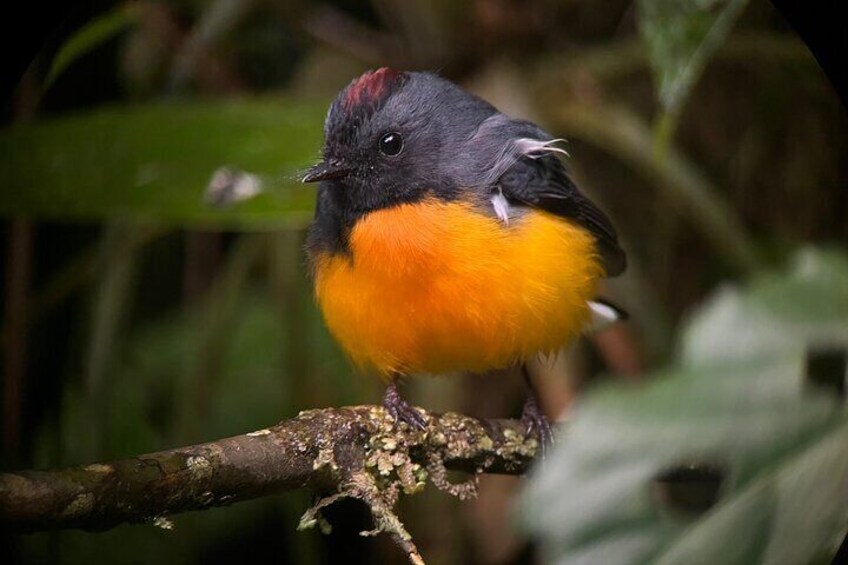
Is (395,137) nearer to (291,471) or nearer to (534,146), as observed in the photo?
(534,146)

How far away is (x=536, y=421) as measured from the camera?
1042 mm

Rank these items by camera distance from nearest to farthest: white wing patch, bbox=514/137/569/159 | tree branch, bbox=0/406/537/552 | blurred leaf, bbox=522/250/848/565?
1. tree branch, bbox=0/406/537/552
2. blurred leaf, bbox=522/250/848/565
3. white wing patch, bbox=514/137/569/159

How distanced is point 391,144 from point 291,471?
0.39m

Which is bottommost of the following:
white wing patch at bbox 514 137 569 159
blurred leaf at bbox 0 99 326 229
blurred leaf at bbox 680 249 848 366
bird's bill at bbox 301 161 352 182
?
blurred leaf at bbox 680 249 848 366

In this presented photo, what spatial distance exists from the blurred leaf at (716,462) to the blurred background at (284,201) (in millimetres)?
38

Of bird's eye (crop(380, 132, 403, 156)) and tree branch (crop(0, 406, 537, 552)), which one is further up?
bird's eye (crop(380, 132, 403, 156))

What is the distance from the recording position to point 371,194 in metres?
1.11

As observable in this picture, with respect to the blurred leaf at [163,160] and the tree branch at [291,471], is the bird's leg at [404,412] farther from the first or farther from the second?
the blurred leaf at [163,160]

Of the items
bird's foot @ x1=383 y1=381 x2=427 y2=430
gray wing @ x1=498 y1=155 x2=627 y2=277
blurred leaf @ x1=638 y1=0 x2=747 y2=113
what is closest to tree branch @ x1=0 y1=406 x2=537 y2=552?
bird's foot @ x1=383 y1=381 x2=427 y2=430

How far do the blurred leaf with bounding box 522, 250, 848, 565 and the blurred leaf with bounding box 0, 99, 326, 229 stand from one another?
382 millimetres

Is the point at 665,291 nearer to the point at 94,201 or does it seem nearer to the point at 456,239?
the point at 456,239

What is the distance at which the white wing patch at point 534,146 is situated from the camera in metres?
1.06

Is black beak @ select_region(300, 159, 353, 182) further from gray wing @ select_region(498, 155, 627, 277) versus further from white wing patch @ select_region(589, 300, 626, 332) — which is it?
white wing patch @ select_region(589, 300, 626, 332)

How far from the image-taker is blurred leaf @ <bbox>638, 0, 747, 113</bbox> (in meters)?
1.01
